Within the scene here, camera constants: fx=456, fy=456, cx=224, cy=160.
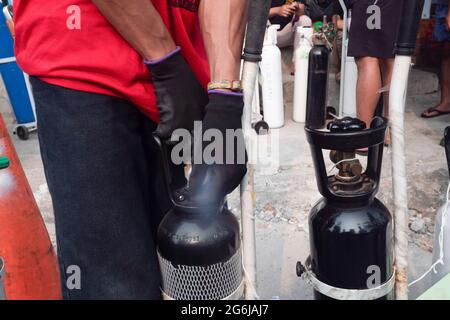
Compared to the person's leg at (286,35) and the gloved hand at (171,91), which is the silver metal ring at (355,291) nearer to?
the gloved hand at (171,91)

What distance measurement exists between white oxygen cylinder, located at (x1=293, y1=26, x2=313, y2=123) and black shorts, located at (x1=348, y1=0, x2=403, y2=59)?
75cm

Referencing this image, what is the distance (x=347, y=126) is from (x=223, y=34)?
0.37 m

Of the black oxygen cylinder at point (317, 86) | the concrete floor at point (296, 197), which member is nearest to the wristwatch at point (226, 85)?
the concrete floor at point (296, 197)

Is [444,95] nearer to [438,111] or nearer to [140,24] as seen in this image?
[438,111]

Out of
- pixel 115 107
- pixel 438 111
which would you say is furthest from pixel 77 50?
pixel 438 111

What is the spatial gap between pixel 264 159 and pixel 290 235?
975mm

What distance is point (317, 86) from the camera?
3086 millimetres

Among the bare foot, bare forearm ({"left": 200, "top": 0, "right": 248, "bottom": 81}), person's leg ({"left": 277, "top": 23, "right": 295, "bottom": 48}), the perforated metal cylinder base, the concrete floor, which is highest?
bare forearm ({"left": 200, "top": 0, "right": 248, "bottom": 81})

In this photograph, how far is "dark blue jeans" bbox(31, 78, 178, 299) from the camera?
1.03m

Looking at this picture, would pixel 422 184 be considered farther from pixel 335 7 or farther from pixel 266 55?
pixel 335 7

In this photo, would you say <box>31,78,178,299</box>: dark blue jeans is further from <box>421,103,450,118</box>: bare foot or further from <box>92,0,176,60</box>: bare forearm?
<box>421,103,450,118</box>: bare foot

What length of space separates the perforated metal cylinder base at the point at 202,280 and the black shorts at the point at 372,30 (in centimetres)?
229

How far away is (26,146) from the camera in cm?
415

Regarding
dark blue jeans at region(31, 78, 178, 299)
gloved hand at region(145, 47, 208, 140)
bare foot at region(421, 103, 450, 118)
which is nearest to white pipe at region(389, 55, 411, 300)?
gloved hand at region(145, 47, 208, 140)
